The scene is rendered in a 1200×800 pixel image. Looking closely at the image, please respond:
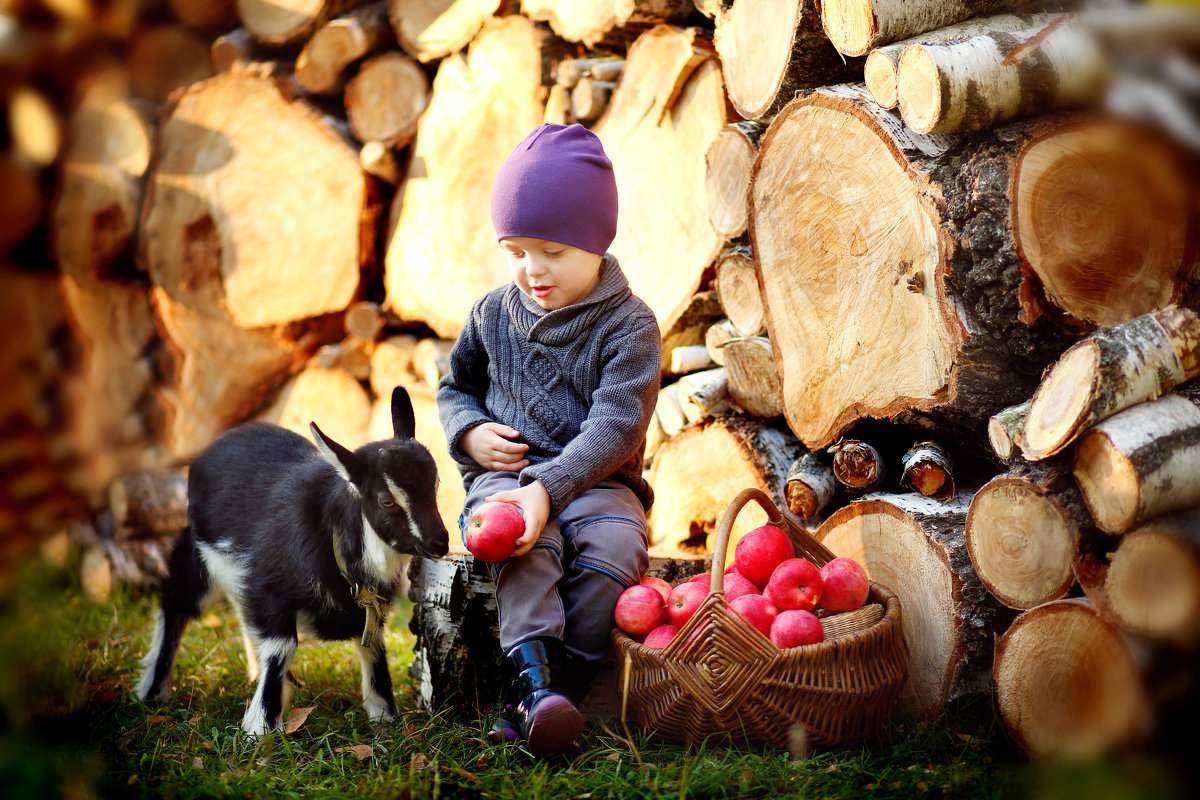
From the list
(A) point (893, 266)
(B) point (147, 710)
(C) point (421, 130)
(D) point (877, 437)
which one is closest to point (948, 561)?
(D) point (877, 437)

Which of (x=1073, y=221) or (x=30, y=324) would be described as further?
(x=1073, y=221)

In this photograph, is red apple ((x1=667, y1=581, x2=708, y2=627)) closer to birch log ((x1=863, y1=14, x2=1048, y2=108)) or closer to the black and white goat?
the black and white goat

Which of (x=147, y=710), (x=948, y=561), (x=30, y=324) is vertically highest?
(x=30, y=324)

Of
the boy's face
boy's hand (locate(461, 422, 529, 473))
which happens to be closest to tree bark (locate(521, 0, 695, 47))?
the boy's face

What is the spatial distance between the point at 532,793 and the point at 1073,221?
1.73m

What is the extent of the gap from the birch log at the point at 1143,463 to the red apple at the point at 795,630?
2.13ft

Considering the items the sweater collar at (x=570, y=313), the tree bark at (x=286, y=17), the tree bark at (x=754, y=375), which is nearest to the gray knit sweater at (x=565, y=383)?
the sweater collar at (x=570, y=313)

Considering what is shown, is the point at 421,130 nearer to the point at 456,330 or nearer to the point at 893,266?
the point at 456,330

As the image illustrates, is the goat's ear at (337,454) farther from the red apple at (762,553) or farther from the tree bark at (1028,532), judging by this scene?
the tree bark at (1028,532)

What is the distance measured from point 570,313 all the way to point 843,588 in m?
1.01

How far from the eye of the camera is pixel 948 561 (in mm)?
2332

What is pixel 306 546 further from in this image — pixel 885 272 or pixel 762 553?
pixel 885 272

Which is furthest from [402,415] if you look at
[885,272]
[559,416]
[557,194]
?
[885,272]

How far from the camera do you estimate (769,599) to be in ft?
7.52
